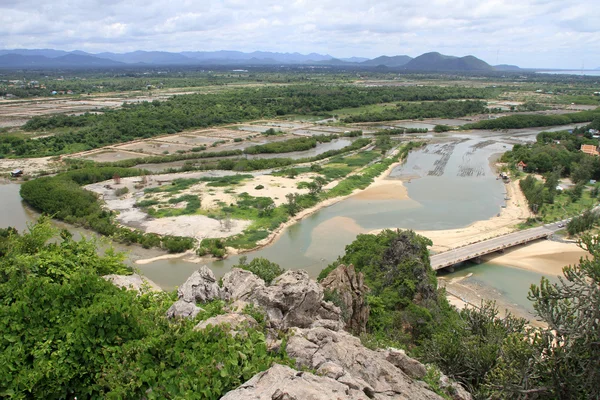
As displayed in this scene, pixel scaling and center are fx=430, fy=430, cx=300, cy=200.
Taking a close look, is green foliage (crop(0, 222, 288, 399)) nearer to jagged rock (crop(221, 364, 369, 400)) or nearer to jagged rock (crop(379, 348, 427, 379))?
jagged rock (crop(221, 364, 369, 400))

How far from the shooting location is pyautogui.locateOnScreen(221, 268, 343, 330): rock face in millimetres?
12422

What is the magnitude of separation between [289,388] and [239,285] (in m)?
7.43

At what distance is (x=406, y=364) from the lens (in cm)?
1059

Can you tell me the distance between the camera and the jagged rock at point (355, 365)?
8.64 m

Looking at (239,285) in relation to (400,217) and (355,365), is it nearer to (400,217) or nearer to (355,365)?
(355,365)

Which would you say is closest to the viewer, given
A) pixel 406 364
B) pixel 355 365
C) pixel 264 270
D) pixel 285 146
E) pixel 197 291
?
pixel 355 365

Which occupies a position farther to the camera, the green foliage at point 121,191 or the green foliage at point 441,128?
the green foliage at point 441,128

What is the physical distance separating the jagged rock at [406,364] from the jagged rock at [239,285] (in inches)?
182

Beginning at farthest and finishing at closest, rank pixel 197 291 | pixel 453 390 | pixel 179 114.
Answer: pixel 179 114 → pixel 197 291 → pixel 453 390

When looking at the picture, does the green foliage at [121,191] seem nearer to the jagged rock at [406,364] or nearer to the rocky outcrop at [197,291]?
the rocky outcrop at [197,291]

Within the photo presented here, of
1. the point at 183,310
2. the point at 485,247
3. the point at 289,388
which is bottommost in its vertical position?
the point at 485,247

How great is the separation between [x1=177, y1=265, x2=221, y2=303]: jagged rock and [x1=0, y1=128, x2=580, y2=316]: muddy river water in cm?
1378

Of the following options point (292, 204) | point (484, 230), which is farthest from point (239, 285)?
point (484, 230)

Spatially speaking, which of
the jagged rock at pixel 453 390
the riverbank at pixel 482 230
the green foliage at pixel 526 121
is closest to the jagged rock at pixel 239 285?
the jagged rock at pixel 453 390
